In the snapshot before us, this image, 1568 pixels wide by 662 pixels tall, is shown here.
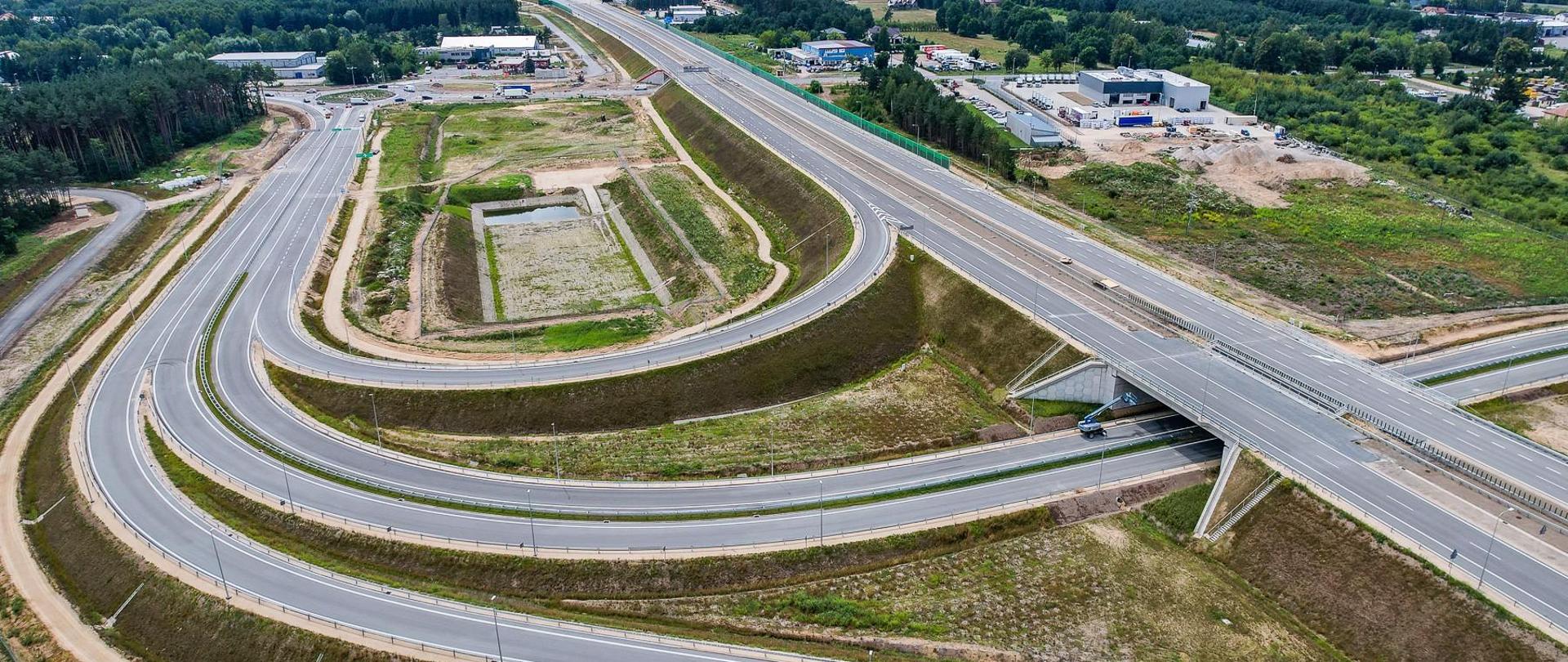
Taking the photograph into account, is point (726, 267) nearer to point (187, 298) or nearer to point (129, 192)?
point (187, 298)

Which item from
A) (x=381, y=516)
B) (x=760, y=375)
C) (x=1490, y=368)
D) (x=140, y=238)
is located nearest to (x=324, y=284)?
(x=140, y=238)

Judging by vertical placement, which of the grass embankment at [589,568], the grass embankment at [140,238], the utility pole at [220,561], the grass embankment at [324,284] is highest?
the grass embankment at [140,238]

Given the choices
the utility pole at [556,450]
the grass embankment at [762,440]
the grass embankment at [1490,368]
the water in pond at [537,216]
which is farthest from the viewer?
the water in pond at [537,216]

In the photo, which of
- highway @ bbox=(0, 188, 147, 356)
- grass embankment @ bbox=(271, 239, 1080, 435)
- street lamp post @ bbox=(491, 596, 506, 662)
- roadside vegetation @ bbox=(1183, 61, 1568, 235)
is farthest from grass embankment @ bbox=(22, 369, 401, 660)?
roadside vegetation @ bbox=(1183, 61, 1568, 235)

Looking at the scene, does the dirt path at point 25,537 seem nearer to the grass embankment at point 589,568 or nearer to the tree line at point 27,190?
the grass embankment at point 589,568

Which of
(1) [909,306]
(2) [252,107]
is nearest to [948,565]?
(1) [909,306]

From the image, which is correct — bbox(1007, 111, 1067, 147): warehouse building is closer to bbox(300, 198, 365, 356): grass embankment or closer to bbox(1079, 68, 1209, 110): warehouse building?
bbox(1079, 68, 1209, 110): warehouse building

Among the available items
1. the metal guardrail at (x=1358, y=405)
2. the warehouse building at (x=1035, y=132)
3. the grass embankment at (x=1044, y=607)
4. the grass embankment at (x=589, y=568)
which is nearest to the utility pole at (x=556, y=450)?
the grass embankment at (x=589, y=568)

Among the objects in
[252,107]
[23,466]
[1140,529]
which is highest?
[252,107]
